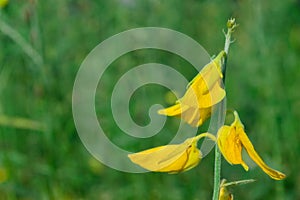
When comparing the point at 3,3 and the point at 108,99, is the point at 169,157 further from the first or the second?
the point at 108,99

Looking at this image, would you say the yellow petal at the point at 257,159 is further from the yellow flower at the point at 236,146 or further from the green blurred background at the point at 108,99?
the green blurred background at the point at 108,99

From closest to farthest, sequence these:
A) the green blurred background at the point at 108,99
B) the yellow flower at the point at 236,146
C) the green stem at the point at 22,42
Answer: the yellow flower at the point at 236,146, the green stem at the point at 22,42, the green blurred background at the point at 108,99

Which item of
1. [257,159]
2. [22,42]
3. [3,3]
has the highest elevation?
[3,3]

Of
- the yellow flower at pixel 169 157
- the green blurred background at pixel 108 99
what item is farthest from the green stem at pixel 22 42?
the yellow flower at pixel 169 157

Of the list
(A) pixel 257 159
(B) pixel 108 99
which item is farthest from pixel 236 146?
(B) pixel 108 99

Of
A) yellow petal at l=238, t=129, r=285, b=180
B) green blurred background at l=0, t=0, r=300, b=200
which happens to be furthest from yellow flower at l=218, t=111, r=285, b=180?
green blurred background at l=0, t=0, r=300, b=200

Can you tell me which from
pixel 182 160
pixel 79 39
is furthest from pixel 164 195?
pixel 182 160

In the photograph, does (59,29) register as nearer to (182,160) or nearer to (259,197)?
(259,197)
